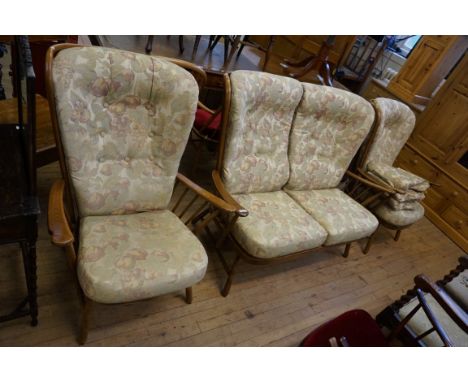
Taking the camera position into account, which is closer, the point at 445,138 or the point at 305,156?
the point at 305,156

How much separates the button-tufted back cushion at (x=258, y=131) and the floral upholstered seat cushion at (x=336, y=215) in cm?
22

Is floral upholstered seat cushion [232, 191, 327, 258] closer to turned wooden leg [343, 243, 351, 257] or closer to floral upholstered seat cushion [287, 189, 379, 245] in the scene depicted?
floral upholstered seat cushion [287, 189, 379, 245]

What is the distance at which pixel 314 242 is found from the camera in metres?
1.69

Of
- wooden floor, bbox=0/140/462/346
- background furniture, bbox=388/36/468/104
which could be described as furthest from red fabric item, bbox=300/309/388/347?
background furniture, bbox=388/36/468/104

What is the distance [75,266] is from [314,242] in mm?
1180

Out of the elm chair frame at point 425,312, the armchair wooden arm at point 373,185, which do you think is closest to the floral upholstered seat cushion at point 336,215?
the armchair wooden arm at point 373,185

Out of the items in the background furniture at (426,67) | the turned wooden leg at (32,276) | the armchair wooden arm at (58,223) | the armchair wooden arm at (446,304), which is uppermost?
the background furniture at (426,67)

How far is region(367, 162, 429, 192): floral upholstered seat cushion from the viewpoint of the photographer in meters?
2.14

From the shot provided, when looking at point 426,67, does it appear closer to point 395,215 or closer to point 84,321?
point 395,215

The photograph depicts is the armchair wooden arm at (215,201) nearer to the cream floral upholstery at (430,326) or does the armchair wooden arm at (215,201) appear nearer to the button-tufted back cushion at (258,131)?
the button-tufted back cushion at (258,131)

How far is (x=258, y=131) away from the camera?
5.60 ft

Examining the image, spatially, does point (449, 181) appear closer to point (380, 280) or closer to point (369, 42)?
point (380, 280)

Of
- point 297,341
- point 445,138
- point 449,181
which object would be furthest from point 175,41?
point 449,181

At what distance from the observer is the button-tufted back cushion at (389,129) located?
215cm
